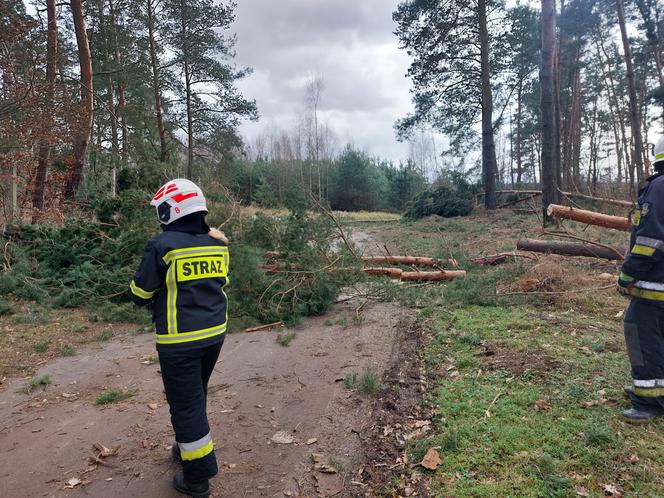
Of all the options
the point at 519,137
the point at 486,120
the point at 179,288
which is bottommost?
the point at 179,288

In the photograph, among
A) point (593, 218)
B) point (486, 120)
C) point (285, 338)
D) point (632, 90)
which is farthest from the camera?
point (486, 120)

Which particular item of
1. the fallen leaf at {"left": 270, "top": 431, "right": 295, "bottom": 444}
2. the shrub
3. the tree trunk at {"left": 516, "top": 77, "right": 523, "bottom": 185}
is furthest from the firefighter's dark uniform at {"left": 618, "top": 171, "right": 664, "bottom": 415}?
the tree trunk at {"left": 516, "top": 77, "right": 523, "bottom": 185}

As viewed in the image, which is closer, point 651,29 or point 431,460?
point 431,460

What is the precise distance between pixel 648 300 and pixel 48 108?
10.6 metres

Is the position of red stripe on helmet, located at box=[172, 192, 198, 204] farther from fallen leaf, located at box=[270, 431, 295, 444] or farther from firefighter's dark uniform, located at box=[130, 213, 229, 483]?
fallen leaf, located at box=[270, 431, 295, 444]

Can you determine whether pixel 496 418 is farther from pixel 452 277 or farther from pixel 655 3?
pixel 655 3

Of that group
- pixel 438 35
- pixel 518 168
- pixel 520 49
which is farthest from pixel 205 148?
pixel 518 168

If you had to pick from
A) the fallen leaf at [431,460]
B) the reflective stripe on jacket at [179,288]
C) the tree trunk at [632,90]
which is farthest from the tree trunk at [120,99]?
the tree trunk at [632,90]

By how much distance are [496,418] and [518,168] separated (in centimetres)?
3403

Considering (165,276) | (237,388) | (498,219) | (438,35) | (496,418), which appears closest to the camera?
(165,276)

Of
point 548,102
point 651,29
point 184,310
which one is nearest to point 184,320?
point 184,310

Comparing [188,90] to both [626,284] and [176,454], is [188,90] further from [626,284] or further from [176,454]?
[626,284]

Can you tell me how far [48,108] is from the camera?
9188 mm

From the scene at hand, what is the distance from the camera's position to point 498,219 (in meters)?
16.9
